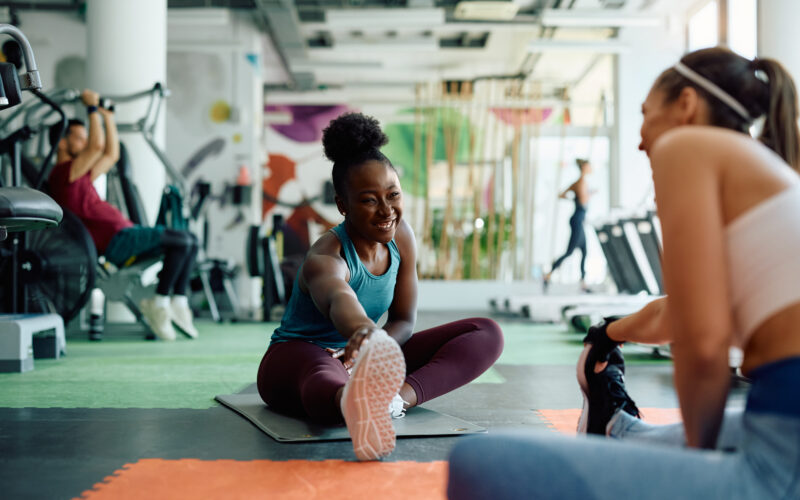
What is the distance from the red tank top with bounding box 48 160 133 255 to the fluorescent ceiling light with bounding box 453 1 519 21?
5.25m

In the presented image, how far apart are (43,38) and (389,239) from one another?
8418mm

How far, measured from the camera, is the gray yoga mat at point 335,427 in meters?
1.78

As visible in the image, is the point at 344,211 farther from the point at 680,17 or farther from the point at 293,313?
the point at 680,17

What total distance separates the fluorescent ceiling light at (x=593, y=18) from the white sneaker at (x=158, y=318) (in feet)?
17.6

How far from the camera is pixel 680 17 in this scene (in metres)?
8.96

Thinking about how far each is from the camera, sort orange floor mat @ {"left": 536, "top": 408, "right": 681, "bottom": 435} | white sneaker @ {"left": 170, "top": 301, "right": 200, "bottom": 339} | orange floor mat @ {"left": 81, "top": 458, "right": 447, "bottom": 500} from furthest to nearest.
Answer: white sneaker @ {"left": 170, "top": 301, "right": 200, "bottom": 339}
orange floor mat @ {"left": 536, "top": 408, "right": 681, "bottom": 435}
orange floor mat @ {"left": 81, "top": 458, "right": 447, "bottom": 500}

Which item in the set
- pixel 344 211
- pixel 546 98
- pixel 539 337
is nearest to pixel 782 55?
pixel 539 337

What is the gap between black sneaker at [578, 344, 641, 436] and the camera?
1512mm

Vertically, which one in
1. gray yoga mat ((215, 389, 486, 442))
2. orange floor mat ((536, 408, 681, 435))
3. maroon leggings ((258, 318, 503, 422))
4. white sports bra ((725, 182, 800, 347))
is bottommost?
orange floor mat ((536, 408, 681, 435))

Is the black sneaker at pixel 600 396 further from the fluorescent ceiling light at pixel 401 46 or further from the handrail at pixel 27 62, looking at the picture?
the fluorescent ceiling light at pixel 401 46

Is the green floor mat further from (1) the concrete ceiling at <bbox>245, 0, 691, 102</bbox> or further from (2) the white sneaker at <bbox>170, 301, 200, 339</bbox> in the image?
(1) the concrete ceiling at <bbox>245, 0, 691, 102</bbox>

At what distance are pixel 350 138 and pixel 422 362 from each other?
70 centimetres

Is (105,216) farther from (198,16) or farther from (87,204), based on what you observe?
(198,16)

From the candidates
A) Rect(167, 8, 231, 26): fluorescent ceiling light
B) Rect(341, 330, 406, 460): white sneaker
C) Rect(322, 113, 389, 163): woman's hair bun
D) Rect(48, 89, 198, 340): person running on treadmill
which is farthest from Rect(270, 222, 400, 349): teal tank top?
Rect(167, 8, 231, 26): fluorescent ceiling light
